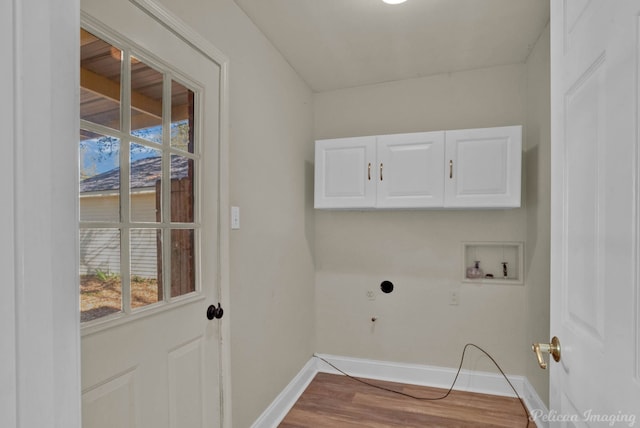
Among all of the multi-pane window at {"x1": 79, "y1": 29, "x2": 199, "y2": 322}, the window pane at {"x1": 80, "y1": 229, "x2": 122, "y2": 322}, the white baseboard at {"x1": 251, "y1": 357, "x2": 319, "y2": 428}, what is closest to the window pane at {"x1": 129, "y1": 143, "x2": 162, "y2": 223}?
the multi-pane window at {"x1": 79, "y1": 29, "x2": 199, "y2": 322}

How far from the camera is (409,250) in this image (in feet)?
8.89

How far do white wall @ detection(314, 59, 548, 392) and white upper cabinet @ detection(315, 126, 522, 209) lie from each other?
13.9 inches

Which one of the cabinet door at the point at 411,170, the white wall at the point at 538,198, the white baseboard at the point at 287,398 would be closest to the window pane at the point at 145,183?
the white baseboard at the point at 287,398

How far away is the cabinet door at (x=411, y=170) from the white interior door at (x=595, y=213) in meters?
1.37

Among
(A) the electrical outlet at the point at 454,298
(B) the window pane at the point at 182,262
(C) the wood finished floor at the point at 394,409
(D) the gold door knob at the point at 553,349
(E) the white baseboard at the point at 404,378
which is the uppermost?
(B) the window pane at the point at 182,262

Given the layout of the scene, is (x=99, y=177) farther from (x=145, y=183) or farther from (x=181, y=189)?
(x=181, y=189)

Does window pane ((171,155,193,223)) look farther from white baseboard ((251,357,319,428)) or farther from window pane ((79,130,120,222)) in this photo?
white baseboard ((251,357,319,428))

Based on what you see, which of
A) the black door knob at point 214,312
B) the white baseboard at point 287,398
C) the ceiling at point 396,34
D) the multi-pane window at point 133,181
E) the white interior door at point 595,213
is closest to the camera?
the white interior door at point 595,213

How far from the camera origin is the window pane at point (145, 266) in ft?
3.78

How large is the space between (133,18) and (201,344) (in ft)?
4.33

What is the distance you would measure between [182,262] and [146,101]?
653 millimetres

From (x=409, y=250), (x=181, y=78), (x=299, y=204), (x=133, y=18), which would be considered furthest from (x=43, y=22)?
(x=409, y=250)

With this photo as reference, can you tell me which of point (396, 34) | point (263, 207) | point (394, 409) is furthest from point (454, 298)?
point (396, 34)

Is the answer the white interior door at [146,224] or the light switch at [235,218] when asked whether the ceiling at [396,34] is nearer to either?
the white interior door at [146,224]
